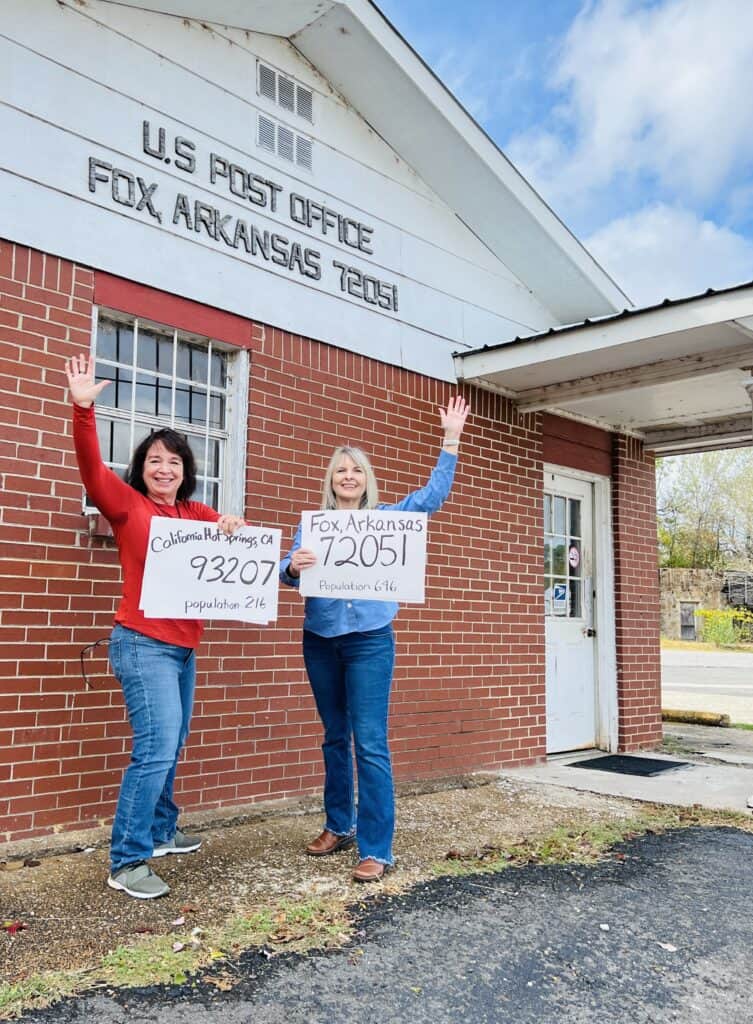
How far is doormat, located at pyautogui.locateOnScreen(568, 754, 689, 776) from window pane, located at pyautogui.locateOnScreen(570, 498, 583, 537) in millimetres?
2109

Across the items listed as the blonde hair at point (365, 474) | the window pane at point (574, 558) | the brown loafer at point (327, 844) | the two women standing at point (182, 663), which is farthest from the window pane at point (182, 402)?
the window pane at point (574, 558)

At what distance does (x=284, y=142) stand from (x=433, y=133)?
1.27 meters

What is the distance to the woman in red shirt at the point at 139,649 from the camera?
3.56m

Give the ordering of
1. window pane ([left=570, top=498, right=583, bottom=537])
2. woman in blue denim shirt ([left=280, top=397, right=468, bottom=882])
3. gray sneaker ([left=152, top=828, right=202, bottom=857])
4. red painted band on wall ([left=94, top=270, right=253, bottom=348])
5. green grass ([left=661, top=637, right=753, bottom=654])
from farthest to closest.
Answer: green grass ([left=661, top=637, right=753, bottom=654])
window pane ([left=570, top=498, right=583, bottom=537])
red painted band on wall ([left=94, top=270, right=253, bottom=348])
gray sneaker ([left=152, top=828, right=202, bottom=857])
woman in blue denim shirt ([left=280, top=397, right=468, bottom=882])

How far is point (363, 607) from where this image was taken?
407 cm

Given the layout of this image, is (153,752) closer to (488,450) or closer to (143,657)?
(143,657)

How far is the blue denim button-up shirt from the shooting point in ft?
13.3

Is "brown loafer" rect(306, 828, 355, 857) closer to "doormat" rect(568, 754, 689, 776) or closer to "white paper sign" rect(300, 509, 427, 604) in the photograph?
"white paper sign" rect(300, 509, 427, 604)

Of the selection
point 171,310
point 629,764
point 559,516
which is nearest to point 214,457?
point 171,310

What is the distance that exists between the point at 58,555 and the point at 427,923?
99.9 inches

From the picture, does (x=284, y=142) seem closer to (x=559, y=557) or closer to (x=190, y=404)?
(x=190, y=404)

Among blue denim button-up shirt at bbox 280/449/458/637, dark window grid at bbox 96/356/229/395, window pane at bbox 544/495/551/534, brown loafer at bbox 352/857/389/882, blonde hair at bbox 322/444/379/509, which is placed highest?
dark window grid at bbox 96/356/229/395

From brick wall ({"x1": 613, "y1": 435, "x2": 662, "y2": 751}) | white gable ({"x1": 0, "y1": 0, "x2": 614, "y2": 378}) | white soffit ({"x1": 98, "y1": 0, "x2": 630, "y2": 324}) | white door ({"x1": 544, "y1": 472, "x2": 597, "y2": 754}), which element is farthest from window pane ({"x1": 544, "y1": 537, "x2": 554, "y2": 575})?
white soffit ({"x1": 98, "y1": 0, "x2": 630, "y2": 324})

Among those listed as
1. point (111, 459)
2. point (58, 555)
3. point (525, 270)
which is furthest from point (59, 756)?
point (525, 270)
